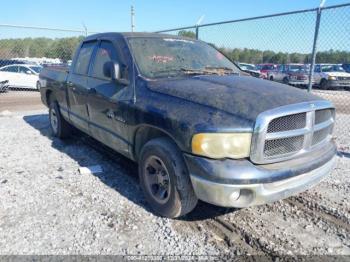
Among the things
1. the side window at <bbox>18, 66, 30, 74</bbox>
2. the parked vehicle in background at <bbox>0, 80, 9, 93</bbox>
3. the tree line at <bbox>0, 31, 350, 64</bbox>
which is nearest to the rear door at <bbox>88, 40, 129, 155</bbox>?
the tree line at <bbox>0, 31, 350, 64</bbox>

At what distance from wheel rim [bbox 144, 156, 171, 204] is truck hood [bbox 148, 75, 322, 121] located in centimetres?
74

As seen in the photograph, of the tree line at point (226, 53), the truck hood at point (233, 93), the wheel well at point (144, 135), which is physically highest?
the tree line at point (226, 53)

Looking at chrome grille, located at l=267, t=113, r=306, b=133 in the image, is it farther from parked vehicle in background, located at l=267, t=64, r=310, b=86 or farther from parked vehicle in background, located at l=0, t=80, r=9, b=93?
parked vehicle in background, located at l=267, t=64, r=310, b=86

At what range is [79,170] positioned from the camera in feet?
16.2

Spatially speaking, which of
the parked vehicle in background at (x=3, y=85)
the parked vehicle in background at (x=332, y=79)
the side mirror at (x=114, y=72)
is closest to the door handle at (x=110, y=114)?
the side mirror at (x=114, y=72)

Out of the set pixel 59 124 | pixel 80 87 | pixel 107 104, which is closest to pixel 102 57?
pixel 80 87

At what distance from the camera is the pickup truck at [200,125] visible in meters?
2.88

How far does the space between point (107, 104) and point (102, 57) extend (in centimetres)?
85

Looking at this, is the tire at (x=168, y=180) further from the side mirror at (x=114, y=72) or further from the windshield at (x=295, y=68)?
the windshield at (x=295, y=68)

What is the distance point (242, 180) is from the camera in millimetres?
2822

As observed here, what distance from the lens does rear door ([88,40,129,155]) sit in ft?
13.1

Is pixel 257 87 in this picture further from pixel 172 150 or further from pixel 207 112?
pixel 172 150

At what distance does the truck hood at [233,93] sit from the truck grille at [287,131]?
0.10 metres

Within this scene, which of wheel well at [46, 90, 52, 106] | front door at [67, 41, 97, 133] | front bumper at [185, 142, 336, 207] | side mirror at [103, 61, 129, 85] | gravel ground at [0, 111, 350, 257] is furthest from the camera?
wheel well at [46, 90, 52, 106]
